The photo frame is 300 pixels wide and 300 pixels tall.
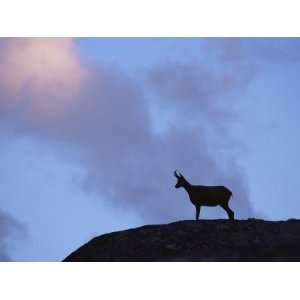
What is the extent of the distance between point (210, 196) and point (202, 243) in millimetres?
4388

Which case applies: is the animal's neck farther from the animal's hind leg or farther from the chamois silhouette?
the animal's hind leg

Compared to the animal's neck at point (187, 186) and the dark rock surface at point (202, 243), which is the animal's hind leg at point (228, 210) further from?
the animal's neck at point (187, 186)

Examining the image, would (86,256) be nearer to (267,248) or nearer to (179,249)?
(179,249)

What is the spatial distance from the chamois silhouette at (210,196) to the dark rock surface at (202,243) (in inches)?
77.1

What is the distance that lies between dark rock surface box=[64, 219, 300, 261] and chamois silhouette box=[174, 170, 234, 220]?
1.96 meters

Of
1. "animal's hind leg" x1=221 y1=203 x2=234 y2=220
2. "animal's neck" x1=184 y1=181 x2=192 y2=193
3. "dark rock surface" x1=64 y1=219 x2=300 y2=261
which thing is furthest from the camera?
"animal's neck" x1=184 y1=181 x2=192 y2=193

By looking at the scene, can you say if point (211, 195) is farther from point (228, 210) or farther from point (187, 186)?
point (187, 186)

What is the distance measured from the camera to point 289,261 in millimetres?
30391

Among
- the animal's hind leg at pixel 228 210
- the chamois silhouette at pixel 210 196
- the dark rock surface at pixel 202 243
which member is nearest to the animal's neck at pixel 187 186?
the chamois silhouette at pixel 210 196

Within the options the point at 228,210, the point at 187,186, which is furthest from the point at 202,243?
the point at 187,186

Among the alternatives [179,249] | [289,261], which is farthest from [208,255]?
[289,261]

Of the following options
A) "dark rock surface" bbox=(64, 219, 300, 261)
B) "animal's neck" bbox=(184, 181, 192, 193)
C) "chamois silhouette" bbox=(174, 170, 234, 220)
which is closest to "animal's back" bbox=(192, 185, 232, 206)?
"chamois silhouette" bbox=(174, 170, 234, 220)

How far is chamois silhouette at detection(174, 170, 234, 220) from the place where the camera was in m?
35.1

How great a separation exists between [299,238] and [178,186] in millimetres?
7344
